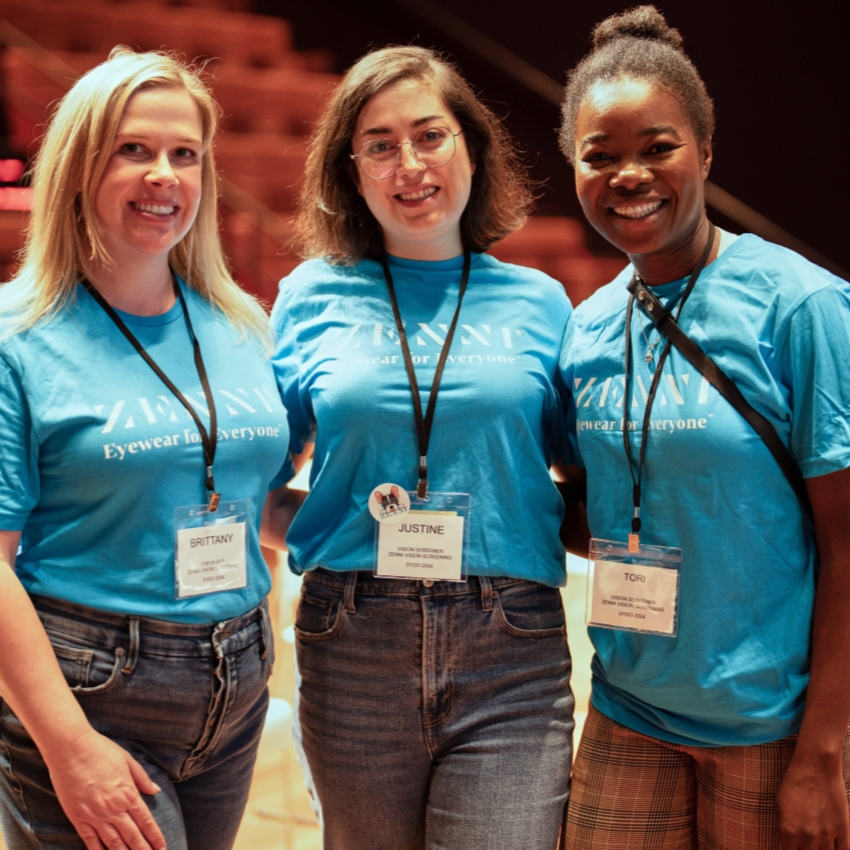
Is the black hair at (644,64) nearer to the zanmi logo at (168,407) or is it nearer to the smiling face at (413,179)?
the smiling face at (413,179)

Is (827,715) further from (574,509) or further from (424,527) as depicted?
(424,527)

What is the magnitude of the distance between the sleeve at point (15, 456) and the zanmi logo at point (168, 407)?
104 millimetres

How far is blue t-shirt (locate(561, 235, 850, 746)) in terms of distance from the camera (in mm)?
1376

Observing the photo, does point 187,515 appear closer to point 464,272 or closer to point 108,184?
point 108,184

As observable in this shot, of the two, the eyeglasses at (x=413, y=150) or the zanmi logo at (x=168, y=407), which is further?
the eyeglasses at (x=413, y=150)

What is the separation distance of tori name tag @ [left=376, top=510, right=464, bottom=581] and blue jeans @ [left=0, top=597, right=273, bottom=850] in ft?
0.84

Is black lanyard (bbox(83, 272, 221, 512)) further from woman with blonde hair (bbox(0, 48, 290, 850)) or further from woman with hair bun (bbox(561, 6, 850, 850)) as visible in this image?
woman with hair bun (bbox(561, 6, 850, 850))

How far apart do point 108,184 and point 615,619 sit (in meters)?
1.10

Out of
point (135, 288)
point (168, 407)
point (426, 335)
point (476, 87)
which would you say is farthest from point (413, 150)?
point (476, 87)

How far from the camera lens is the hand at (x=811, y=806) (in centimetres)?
138

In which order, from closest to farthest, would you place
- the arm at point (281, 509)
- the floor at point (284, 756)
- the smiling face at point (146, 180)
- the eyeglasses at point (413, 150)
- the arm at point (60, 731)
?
the arm at point (60, 731), the smiling face at point (146, 180), the eyeglasses at point (413, 150), the arm at point (281, 509), the floor at point (284, 756)

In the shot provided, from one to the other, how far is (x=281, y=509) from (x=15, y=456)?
645 mm

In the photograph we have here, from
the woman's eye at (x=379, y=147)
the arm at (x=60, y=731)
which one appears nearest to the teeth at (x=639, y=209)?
the woman's eye at (x=379, y=147)

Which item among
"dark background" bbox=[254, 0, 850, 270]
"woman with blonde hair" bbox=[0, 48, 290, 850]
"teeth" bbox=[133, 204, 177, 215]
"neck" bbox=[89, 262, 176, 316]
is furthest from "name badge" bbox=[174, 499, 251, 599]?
"dark background" bbox=[254, 0, 850, 270]
